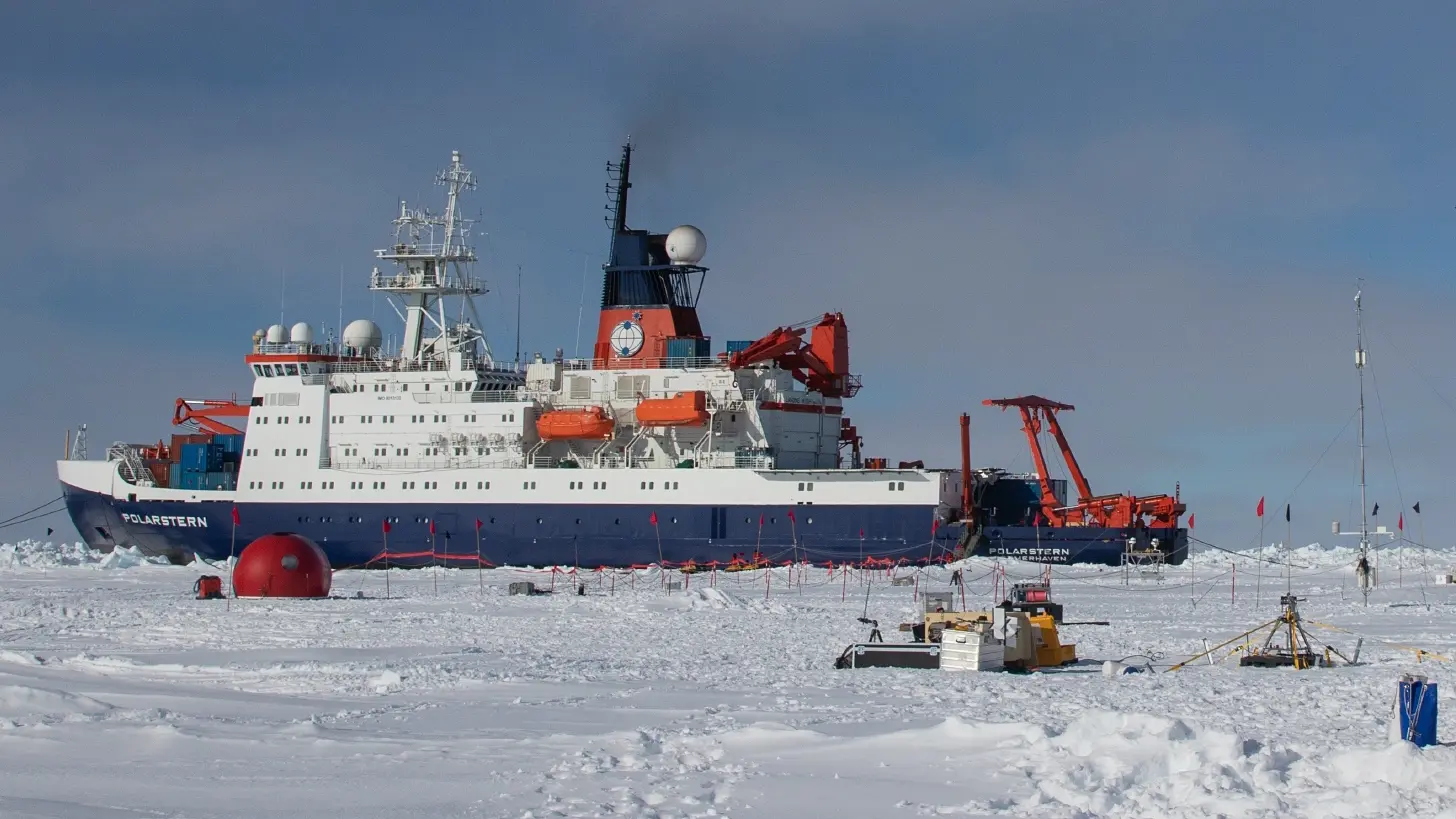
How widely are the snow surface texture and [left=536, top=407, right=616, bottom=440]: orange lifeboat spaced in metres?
19.0

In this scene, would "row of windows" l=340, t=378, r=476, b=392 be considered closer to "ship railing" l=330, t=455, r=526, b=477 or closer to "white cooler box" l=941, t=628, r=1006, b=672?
"ship railing" l=330, t=455, r=526, b=477

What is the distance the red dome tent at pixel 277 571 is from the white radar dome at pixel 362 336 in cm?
2021

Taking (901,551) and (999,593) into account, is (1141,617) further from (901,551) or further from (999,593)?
(901,551)

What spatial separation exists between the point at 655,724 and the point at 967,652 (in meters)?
5.18

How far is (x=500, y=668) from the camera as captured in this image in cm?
1623

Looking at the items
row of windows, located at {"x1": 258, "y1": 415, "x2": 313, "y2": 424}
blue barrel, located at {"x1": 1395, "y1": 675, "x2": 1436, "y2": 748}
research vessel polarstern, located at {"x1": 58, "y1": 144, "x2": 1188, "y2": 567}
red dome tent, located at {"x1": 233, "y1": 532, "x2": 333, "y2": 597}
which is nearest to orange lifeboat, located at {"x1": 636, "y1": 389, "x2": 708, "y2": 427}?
research vessel polarstern, located at {"x1": 58, "y1": 144, "x2": 1188, "y2": 567}

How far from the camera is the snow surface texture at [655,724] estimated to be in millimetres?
9141

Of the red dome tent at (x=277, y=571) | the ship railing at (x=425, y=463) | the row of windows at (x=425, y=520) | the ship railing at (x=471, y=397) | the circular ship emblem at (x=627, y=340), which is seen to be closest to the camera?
the red dome tent at (x=277, y=571)

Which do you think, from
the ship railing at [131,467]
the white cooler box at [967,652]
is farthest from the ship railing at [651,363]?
the white cooler box at [967,652]

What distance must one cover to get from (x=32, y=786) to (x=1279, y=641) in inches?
597

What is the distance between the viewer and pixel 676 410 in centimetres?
4181

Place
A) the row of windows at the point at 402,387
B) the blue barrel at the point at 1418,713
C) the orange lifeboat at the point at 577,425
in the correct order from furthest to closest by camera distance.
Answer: the row of windows at the point at 402,387 → the orange lifeboat at the point at 577,425 → the blue barrel at the point at 1418,713

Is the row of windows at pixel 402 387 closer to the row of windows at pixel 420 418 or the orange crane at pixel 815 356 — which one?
the row of windows at pixel 420 418

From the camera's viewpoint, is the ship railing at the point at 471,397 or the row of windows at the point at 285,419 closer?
the ship railing at the point at 471,397
